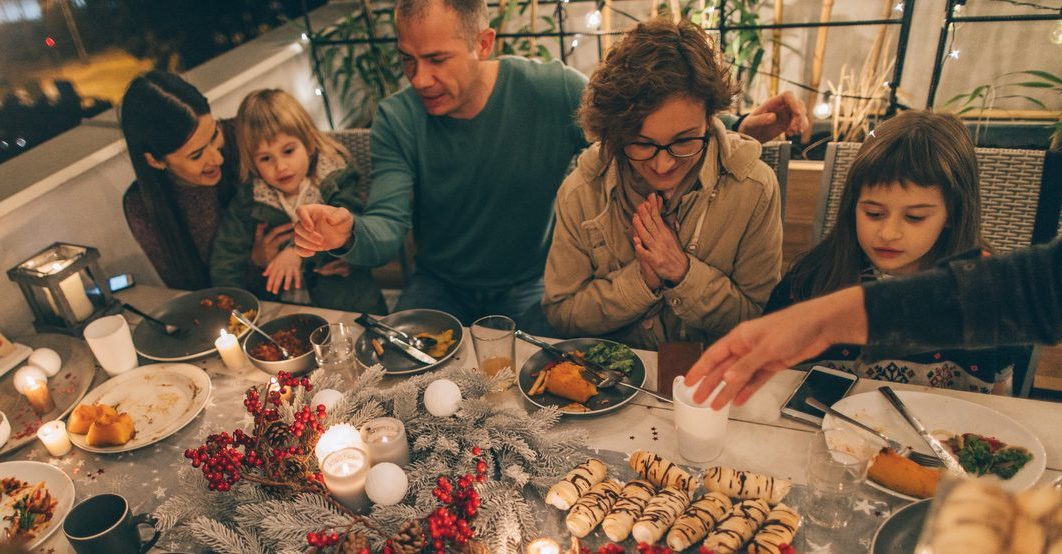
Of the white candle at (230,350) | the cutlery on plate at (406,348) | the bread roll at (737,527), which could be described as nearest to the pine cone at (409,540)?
the bread roll at (737,527)

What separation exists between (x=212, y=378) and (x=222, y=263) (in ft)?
2.35

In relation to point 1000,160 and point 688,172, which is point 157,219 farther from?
point 1000,160

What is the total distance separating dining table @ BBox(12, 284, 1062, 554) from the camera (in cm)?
111

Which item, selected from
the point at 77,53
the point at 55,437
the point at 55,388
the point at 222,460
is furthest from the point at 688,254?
the point at 77,53

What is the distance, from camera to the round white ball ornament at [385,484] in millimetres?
1107

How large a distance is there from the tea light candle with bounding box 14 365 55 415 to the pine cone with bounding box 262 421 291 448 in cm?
75

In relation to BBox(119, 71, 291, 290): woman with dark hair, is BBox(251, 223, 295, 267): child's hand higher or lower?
lower

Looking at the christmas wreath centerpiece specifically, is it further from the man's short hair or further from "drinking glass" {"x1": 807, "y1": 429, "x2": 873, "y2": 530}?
the man's short hair

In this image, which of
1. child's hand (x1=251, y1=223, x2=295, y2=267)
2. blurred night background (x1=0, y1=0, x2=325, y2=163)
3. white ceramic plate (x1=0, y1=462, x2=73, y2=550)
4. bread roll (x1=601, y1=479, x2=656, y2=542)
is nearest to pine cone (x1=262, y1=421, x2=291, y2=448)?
white ceramic plate (x1=0, y1=462, x2=73, y2=550)

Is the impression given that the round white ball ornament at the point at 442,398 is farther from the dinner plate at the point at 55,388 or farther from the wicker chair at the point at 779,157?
the wicker chair at the point at 779,157

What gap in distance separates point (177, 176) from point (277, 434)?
135 cm

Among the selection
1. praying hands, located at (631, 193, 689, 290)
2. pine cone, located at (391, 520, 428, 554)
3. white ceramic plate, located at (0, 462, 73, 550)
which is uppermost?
praying hands, located at (631, 193, 689, 290)

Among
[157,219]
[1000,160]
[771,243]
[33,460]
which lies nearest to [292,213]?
[157,219]

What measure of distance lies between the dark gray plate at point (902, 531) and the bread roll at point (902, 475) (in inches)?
1.1
